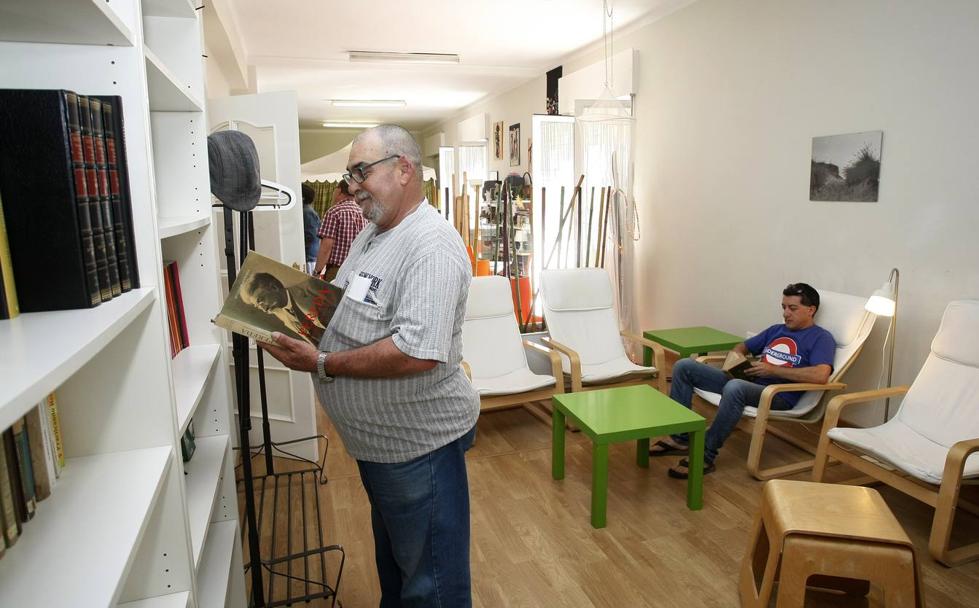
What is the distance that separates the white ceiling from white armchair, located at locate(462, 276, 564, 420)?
2.28 metres

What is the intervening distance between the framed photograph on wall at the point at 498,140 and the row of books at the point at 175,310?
7567 millimetres

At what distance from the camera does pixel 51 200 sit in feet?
2.68

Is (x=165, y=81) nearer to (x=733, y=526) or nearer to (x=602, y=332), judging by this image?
(x=733, y=526)

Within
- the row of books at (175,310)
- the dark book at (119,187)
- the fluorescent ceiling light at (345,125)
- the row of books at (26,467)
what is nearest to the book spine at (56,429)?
the row of books at (26,467)

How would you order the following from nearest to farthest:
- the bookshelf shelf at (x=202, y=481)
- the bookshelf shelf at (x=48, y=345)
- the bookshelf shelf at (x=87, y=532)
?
1. the bookshelf shelf at (x=48, y=345)
2. the bookshelf shelf at (x=87, y=532)
3. the bookshelf shelf at (x=202, y=481)

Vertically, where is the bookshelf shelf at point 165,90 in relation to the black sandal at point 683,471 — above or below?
above

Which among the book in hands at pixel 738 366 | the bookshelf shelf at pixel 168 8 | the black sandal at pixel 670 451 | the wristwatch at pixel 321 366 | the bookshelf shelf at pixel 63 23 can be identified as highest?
the bookshelf shelf at pixel 168 8

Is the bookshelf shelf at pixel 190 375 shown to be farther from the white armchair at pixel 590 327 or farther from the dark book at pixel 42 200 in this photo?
the white armchair at pixel 590 327

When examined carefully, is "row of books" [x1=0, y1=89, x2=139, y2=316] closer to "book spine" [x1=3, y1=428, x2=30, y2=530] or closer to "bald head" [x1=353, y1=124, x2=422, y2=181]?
"book spine" [x1=3, y1=428, x2=30, y2=530]

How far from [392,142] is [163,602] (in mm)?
1039

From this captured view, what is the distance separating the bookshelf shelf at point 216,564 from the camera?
4.91 feet

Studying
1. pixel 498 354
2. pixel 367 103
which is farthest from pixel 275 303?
pixel 367 103

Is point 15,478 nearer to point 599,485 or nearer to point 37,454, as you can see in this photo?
point 37,454

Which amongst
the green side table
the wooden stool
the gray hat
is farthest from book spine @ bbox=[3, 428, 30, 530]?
the green side table
